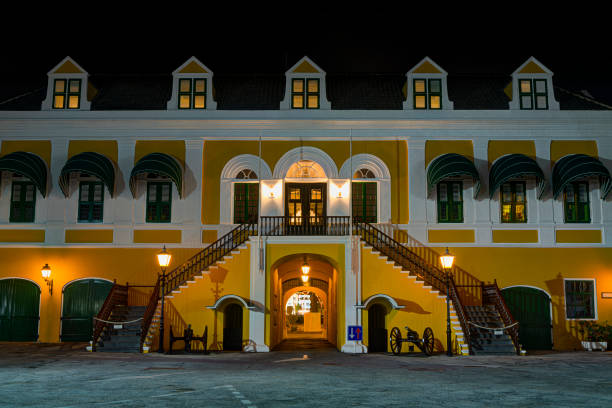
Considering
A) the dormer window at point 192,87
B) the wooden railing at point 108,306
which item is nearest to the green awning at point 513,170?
the dormer window at point 192,87

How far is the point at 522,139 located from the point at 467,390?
1635 centimetres

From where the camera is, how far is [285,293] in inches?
1458

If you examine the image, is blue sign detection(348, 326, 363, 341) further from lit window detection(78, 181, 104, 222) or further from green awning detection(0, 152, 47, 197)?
green awning detection(0, 152, 47, 197)

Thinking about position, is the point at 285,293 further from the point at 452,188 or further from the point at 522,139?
the point at 522,139

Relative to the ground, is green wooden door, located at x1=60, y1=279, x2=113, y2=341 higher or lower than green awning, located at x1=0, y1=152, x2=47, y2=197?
lower

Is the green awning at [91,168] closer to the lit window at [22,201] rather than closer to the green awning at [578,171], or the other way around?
the lit window at [22,201]

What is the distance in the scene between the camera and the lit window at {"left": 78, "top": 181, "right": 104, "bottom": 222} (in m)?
26.8

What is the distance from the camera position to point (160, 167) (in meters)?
25.8

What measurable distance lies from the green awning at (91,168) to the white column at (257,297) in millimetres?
6590

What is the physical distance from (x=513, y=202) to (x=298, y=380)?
1546cm

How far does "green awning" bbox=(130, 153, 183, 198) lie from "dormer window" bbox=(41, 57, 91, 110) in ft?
13.2

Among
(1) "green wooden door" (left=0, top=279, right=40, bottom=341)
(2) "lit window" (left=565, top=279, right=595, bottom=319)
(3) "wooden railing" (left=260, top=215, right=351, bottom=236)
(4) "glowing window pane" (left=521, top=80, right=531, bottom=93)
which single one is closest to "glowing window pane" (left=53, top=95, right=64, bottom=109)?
(1) "green wooden door" (left=0, top=279, right=40, bottom=341)

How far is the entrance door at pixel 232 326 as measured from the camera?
80.6 ft

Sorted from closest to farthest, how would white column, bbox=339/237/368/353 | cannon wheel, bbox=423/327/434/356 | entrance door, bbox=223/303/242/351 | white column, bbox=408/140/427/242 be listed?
cannon wheel, bbox=423/327/434/356, white column, bbox=339/237/368/353, entrance door, bbox=223/303/242/351, white column, bbox=408/140/427/242
